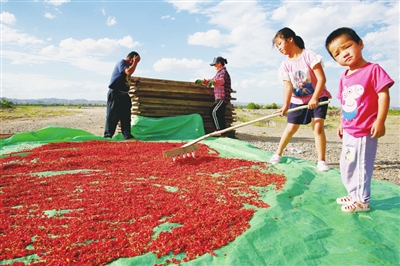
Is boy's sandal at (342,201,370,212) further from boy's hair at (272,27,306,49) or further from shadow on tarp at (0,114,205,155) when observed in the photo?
shadow on tarp at (0,114,205,155)

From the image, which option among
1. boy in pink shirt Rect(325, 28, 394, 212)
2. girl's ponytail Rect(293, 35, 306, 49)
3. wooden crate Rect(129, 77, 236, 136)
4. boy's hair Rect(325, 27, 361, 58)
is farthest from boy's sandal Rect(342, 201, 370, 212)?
wooden crate Rect(129, 77, 236, 136)

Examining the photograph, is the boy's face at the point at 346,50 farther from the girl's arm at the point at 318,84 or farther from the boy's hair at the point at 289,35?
the boy's hair at the point at 289,35

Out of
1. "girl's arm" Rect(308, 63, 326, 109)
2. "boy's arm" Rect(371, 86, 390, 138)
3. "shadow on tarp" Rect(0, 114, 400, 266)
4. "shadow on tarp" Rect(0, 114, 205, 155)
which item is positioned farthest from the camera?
"shadow on tarp" Rect(0, 114, 205, 155)

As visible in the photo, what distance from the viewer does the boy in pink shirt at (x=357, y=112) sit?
2254 mm

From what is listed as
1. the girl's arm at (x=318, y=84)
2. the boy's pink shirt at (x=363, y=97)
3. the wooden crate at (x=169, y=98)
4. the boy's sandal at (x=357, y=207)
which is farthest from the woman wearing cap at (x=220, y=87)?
the boy's sandal at (x=357, y=207)

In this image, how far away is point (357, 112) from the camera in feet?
7.61

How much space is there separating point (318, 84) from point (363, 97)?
1.16m

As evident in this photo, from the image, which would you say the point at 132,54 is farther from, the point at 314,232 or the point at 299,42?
the point at 314,232

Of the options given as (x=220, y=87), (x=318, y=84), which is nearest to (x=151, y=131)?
(x=220, y=87)

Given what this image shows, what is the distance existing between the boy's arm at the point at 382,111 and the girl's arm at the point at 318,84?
3.81ft

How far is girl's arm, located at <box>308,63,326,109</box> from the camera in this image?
3.34 m

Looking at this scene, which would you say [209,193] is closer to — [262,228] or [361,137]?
[262,228]

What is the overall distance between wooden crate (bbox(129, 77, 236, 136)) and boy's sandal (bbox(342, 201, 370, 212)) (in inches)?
231

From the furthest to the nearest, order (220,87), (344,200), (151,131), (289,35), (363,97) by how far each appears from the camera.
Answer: (220,87) → (151,131) → (289,35) → (344,200) → (363,97)
